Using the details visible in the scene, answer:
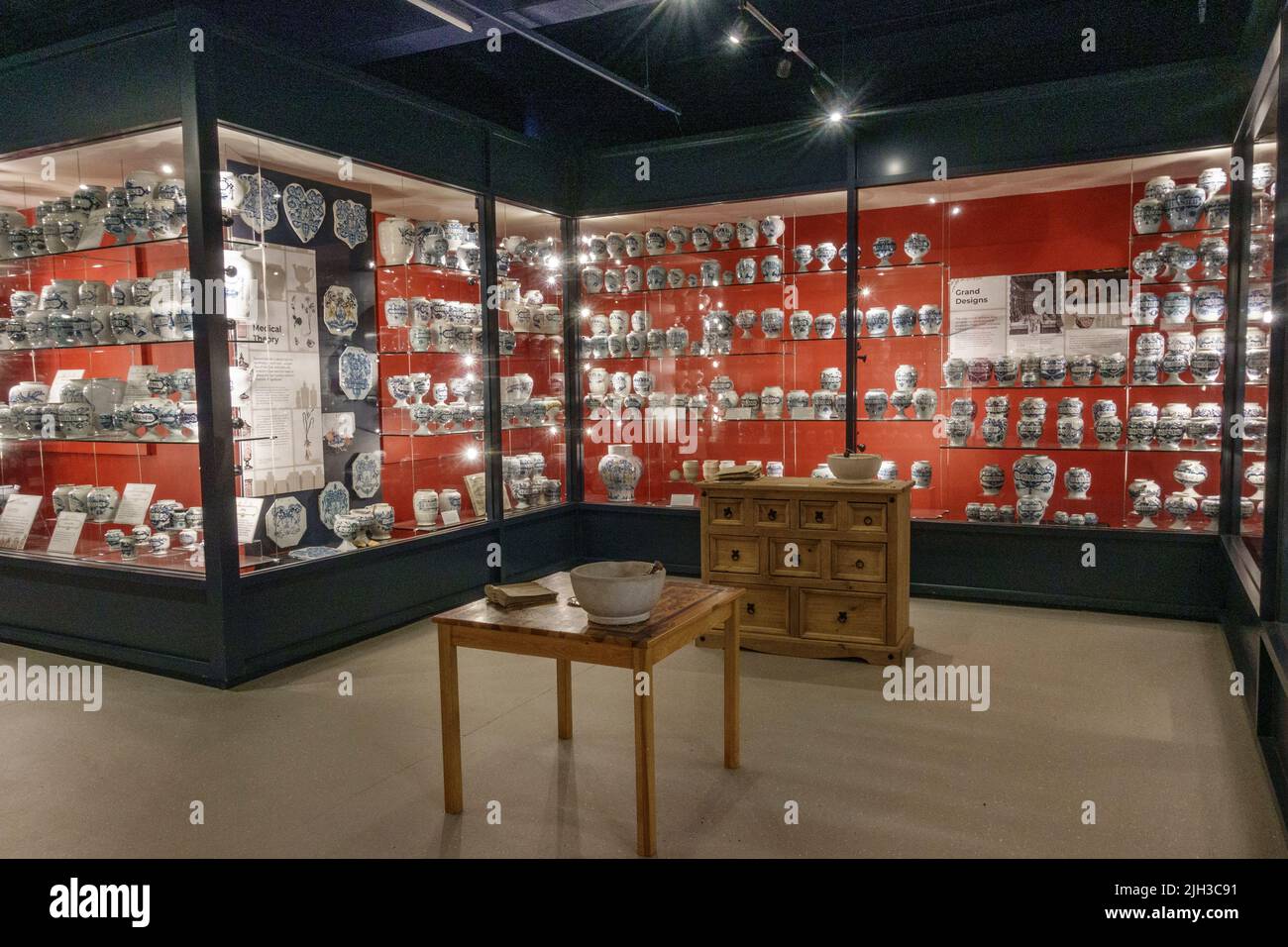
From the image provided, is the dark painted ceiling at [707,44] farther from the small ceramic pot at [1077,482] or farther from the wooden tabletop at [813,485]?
the wooden tabletop at [813,485]

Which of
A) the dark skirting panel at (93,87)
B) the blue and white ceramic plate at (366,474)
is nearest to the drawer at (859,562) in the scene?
the blue and white ceramic plate at (366,474)

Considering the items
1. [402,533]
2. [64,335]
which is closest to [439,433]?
[402,533]

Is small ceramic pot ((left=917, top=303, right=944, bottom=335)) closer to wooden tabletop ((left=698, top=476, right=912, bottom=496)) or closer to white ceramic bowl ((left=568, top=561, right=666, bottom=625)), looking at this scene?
wooden tabletop ((left=698, top=476, right=912, bottom=496))

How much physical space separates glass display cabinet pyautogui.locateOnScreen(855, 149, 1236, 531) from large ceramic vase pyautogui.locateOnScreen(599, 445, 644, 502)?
1615 mm

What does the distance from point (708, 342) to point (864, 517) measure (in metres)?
2.37

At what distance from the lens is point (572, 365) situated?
665 cm

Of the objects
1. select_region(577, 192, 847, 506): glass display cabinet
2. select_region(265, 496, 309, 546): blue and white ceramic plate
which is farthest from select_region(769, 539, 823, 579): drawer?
select_region(265, 496, 309, 546): blue and white ceramic plate

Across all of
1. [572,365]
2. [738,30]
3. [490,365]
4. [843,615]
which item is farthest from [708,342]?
[843,615]

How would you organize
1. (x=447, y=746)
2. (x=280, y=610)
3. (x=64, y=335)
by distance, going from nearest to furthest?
(x=447, y=746), (x=280, y=610), (x=64, y=335)

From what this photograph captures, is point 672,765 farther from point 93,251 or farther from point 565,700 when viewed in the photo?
point 93,251

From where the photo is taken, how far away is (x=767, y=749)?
338 centimetres

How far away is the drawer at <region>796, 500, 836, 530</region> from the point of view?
4457 millimetres

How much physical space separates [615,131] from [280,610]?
5.07 meters

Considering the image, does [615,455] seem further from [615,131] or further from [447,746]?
[447,746]
